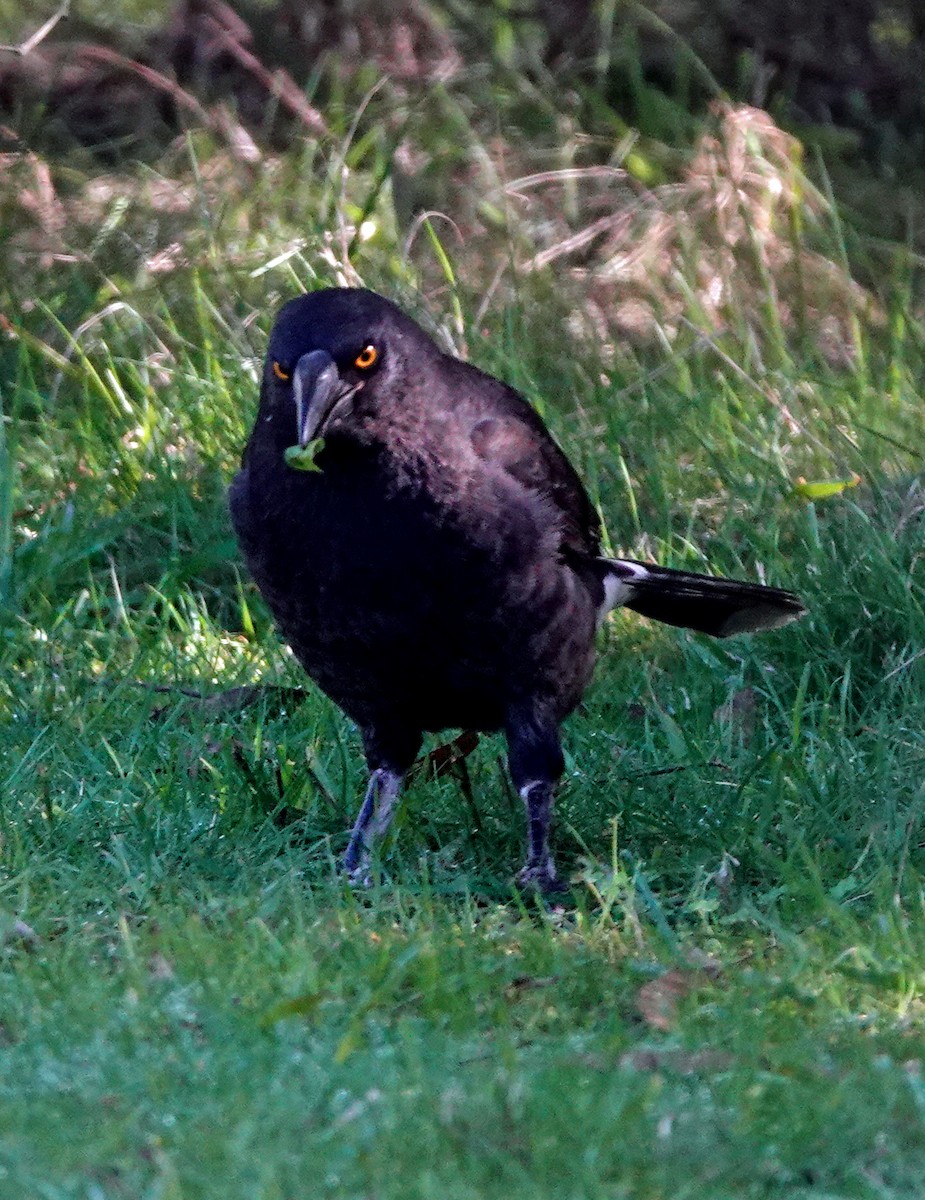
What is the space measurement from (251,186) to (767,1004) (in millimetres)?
4791

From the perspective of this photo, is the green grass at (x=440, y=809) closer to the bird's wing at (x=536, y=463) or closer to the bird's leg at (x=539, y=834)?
the bird's leg at (x=539, y=834)

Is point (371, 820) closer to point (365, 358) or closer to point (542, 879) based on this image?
point (542, 879)

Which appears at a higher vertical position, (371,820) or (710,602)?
(710,602)

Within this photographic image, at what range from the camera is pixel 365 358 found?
144 inches

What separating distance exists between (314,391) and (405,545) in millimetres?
334

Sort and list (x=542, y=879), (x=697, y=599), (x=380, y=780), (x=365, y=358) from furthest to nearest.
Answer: (x=697, y=599), (x=380, y=780), (x=542, y=879), (x=365, y=358)

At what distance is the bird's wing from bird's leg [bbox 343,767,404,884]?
0.60m

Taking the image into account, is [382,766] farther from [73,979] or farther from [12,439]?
[12,439]

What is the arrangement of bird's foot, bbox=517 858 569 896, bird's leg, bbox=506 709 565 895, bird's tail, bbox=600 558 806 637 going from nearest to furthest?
bird's foot, bbox=517 858 569 896, bird's leg, bbox=506 709 565 895, bird's tail, bbox=600 558 806 637

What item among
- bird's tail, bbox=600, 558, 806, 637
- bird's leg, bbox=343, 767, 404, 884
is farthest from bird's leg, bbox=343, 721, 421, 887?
bird's tail, bbox=600, 558, 806, 637

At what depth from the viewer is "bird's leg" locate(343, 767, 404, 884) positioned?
3.85m

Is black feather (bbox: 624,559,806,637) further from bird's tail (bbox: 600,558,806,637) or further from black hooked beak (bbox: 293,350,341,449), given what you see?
black hooked beak (bbox: 293,350,341,449)

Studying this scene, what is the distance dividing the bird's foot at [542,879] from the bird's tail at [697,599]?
2.63 feet

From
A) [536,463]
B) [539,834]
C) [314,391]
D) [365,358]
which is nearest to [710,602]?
[536,463]
